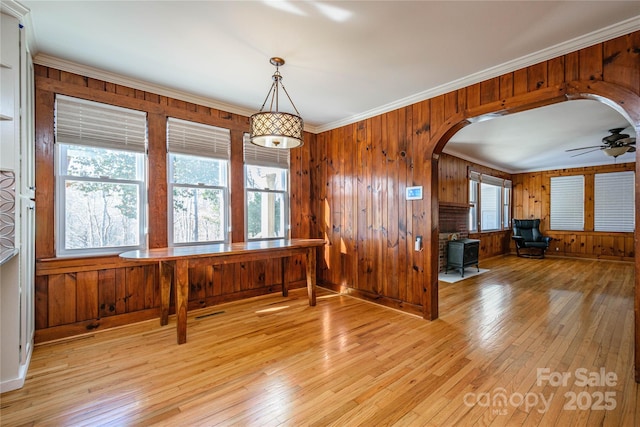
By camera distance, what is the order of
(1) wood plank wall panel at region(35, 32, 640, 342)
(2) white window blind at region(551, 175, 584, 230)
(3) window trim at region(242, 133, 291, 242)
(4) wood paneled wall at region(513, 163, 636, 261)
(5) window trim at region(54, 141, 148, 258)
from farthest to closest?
(2) white window blind at region(551, 175, 584, 230)
(4) wood paneled wall at region(513, 163, 636, 261)
(3) window trim at region(242, 133, 291, 242)
(5) window trim at region(54, 141, 148, 258)
(1) wood plank wall panel at region(35, 32, 640, 342)

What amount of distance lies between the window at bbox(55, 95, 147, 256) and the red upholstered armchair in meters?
9.12

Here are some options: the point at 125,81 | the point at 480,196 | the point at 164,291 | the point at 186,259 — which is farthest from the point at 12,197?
the point at 480,196

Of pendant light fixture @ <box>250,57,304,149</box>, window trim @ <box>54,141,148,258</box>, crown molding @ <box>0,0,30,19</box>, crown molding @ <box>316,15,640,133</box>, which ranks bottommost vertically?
window trim @ <box>54,141,148,258</box>

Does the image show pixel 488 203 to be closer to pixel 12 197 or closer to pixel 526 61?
pixel 526 61

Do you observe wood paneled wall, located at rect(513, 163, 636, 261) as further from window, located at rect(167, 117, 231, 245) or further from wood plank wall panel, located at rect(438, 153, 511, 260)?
window, located at rect(167, 117, 231, 245)

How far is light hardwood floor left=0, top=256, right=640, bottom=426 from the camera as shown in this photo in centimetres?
175

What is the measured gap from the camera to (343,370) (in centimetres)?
223

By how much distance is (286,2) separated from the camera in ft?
6.38

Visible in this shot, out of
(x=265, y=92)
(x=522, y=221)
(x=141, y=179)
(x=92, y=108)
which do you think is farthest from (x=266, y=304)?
(x=522, y=221)

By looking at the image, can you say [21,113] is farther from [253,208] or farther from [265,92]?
[253,208]

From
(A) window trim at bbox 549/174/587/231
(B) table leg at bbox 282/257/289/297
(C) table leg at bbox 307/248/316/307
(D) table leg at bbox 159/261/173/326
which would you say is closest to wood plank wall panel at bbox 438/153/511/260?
(A) window trim at bbox 549/174/587/231

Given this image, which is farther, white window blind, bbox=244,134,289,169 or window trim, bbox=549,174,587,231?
window trim, bbox=549,174,587,231

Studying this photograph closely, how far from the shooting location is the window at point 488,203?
24.2 feet

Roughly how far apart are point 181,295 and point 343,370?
5.40 feet
